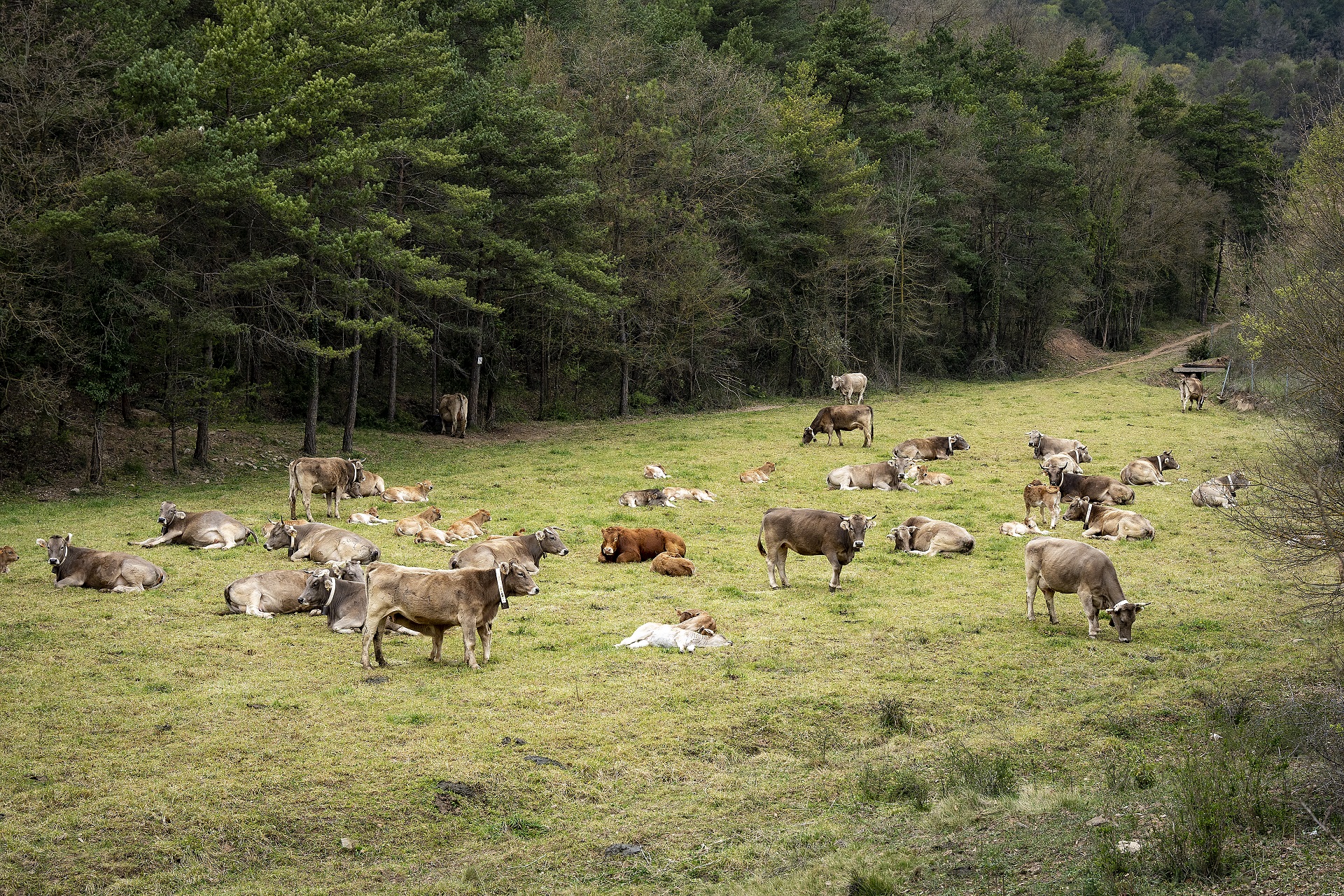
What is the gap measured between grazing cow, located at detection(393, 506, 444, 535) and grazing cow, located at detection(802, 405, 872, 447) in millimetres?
15138

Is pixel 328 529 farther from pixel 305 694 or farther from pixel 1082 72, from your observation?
pixel 1082 72

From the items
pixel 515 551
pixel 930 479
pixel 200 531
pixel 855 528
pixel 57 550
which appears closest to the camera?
pixel 57 550

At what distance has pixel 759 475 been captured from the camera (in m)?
26.8

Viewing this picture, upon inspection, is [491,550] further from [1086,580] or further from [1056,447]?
[1056,447]

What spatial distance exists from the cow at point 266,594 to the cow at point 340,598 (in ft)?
0.42

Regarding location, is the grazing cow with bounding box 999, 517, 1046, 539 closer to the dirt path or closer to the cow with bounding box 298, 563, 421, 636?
the cow with bounding box 298, 563, 421, 636

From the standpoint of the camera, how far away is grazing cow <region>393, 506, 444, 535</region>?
774 inches

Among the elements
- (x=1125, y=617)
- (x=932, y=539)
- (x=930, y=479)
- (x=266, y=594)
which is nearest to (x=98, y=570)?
(x=266, y=594)

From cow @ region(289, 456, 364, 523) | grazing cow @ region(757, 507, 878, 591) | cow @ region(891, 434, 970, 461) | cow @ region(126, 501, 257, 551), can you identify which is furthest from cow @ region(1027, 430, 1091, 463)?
cow @ region(126, 501, 257, 551)

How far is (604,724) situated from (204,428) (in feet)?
67.8

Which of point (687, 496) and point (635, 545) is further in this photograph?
point (687, 496)

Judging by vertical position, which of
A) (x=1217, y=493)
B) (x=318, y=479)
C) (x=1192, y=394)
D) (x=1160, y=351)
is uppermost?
(x=1160, y=351)

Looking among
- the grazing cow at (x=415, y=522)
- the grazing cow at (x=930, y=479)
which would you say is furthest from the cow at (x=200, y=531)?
the grazing cow at (x=930, y=479)

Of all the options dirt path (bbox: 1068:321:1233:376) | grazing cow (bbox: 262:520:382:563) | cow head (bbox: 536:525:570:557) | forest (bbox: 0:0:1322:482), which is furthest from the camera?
dirt path (bbox: 1068:321:1233:376)
